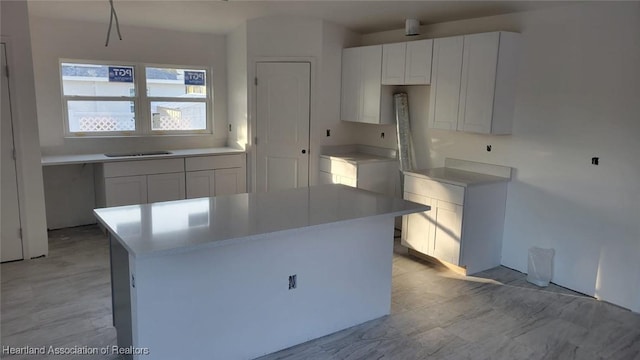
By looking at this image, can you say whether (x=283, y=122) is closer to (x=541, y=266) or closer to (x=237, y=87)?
(x=237, y=87)

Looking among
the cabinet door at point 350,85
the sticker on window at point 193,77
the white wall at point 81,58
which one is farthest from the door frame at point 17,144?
the cabinet door at point 350,85

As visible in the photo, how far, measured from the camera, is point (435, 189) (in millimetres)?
4195

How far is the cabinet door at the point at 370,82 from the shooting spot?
492 centimetres

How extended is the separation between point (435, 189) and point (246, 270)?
7.28 ft

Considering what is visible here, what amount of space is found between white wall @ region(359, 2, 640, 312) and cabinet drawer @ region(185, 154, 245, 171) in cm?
298

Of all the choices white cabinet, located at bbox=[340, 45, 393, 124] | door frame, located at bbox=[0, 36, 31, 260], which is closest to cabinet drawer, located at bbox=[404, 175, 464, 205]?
white cabinet, located at bbox=[340, 45, 393, 124]

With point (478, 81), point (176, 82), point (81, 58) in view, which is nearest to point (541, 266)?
point (478, 81)

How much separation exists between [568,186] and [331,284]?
2234mm

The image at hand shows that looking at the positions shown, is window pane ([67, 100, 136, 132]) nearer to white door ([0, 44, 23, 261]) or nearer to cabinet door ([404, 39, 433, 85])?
white door ([0, 44, 23, 261])

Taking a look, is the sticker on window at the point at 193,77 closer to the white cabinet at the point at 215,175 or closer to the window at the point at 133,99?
the window at the point at 133,99

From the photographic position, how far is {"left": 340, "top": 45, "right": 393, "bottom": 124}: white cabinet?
496 cm

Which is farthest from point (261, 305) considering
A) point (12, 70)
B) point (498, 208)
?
point (12, 70)

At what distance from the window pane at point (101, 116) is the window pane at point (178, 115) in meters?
0.28

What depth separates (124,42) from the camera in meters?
5.41
